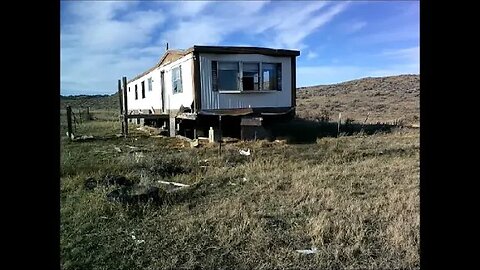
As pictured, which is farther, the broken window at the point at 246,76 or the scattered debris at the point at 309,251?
the broken window at the point at 246,76

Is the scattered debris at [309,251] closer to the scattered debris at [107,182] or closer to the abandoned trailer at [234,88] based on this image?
the scattered debris at [107,182]

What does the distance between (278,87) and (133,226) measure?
466 inches

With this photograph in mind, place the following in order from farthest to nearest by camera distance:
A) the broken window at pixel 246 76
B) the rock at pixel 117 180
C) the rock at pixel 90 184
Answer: the broken window at pixel 246 76
the rock at pixel 117 180
the rock at pixel 90 184

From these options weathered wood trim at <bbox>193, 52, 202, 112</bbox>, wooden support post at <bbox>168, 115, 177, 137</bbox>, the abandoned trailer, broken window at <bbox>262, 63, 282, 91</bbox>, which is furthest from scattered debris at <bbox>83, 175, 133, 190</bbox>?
wooden support post at <bbox>168, 115, 177, 137</bbox>

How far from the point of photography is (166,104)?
65.3 ft

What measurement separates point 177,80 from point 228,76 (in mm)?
3021

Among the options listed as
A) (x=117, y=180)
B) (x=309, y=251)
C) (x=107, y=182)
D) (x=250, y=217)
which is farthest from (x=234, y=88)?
(x=309, y=251)

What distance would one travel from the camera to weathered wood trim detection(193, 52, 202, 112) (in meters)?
14.9

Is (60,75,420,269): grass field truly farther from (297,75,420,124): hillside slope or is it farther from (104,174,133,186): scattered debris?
(297,75,420,124): hillside slope

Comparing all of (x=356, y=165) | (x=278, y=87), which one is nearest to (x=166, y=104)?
(x=278, y=87)

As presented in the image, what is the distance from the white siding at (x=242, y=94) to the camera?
49.4 feet

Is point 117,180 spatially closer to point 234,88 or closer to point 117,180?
point 117,180

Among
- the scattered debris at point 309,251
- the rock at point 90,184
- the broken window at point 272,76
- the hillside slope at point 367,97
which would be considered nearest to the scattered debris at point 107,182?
the rock at point 90,184
